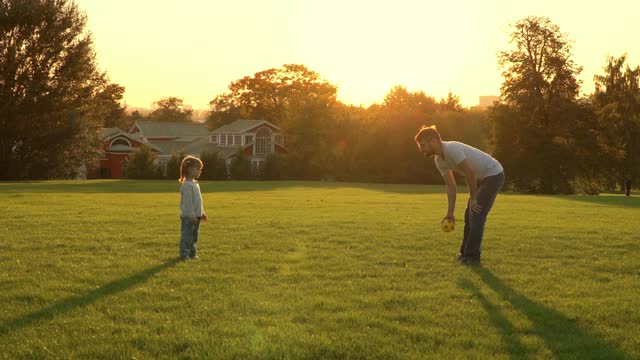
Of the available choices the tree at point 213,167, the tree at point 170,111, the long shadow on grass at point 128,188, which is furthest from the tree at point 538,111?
the tree at point 170,111

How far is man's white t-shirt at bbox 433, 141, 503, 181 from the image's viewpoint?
998 cm

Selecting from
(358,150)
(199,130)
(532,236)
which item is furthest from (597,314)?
(199,130)

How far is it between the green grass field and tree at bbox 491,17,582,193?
143 feet

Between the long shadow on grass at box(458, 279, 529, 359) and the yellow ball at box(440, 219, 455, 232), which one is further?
the yellow ball at box(440, 219, 455, 232)

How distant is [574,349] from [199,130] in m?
112

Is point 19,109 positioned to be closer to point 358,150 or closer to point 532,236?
point 358,150

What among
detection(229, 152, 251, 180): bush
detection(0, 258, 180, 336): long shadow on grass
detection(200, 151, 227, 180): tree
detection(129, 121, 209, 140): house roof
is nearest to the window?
detection(129, 121, 209, 140): house roof

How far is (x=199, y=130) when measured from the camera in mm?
114688

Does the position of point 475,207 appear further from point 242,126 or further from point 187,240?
point 242,126

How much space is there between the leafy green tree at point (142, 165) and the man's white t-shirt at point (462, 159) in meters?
60.9

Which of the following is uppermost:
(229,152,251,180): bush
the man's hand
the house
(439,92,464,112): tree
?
(439,92,464,112): tree

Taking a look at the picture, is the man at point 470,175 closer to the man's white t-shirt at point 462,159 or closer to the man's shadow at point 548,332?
the man's white t-shirt at point 462,159

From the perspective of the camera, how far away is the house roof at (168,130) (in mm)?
109750

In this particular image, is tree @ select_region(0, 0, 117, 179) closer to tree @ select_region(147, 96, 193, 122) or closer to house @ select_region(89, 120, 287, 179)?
house @ select_region(89, 120, 287, 179)
